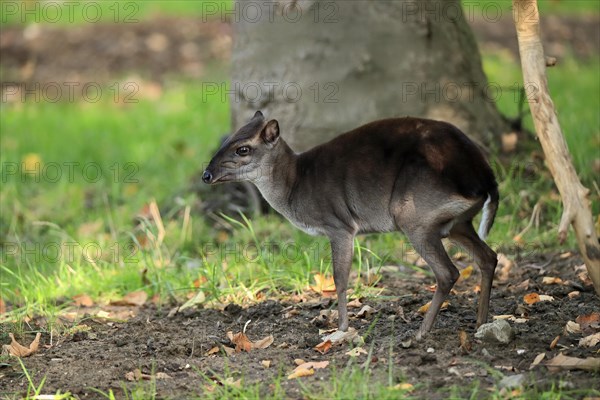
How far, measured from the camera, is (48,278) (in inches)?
249

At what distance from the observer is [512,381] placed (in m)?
3.89

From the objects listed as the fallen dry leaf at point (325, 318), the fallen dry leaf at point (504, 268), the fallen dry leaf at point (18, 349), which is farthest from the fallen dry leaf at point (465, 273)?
the fallen dry leaf at point (18, 349)

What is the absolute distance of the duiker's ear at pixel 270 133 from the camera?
5043mm

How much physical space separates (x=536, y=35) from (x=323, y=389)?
6.24ft

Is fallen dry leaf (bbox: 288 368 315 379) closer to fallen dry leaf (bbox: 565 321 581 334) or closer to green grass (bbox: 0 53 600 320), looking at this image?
fallen dry leaf (bbox: 565 321 581 334)

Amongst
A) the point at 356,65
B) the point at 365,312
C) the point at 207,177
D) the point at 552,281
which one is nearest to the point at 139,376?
the point at 207,177

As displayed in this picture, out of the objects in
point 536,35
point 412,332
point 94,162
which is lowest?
point 94,162

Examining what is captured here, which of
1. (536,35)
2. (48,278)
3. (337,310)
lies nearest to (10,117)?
(48,278)

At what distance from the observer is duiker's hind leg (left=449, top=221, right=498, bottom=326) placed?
4715 mm

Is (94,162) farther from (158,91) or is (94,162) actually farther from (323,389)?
(323,389)

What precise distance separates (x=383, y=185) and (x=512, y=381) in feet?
4.23

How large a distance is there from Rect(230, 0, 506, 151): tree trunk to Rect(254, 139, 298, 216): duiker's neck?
1953 mm

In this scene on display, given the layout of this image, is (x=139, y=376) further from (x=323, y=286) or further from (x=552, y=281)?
(x=552, y=281)

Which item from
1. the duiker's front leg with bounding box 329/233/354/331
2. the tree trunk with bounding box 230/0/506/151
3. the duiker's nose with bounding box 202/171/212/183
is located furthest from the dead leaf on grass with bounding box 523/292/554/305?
the tree trunk with bounding box 230/0/506/151
